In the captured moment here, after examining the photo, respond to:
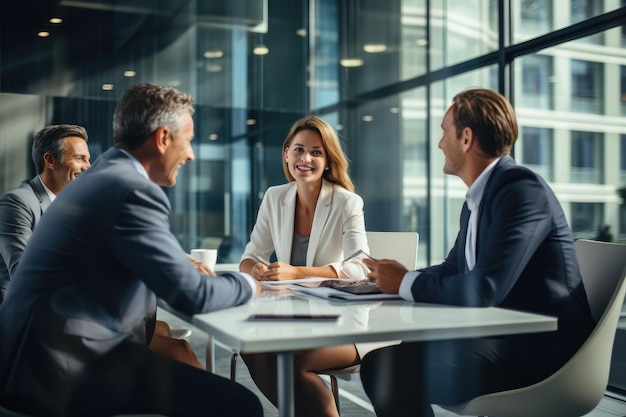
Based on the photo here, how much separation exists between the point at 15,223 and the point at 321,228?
1.28m

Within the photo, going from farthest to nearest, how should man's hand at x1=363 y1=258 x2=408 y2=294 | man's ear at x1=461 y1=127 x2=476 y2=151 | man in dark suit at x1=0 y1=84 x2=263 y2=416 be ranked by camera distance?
1. man's ear at x1=461 y1=127 x2=476 y2=151
2. man's hand at x1=363 y1=258 x2=408 y2=294
3. man in dark suit at x1=0 y1=84 x2=263 y2=416

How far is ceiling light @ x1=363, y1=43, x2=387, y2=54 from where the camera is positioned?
6520 mm

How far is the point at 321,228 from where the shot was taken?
117 inches

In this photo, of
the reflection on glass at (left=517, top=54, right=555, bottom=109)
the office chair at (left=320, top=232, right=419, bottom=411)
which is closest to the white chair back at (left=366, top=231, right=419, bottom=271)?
the office chair at (left=320, top=232, right=419, bottom=411)

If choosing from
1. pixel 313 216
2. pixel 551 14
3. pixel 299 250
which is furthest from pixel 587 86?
pixel 299 250

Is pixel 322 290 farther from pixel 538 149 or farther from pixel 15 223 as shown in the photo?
pixel 538 149

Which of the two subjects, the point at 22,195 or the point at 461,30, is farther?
the point at 461,30

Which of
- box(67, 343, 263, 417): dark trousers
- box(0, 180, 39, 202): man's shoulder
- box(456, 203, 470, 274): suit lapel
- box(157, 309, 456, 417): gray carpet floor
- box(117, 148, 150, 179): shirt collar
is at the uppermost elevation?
box(117, 148, 150, 179): shirt collar

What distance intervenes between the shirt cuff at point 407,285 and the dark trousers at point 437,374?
0.15m

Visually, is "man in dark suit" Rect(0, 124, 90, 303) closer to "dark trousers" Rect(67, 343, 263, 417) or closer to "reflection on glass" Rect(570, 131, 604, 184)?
"dark trousers" Rect(67, 343, 263, 417)

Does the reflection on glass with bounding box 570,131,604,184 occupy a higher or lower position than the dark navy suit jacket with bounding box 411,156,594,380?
higher

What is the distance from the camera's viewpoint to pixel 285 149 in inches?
129

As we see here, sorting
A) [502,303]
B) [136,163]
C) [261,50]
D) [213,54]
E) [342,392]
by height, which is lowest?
[342,392]

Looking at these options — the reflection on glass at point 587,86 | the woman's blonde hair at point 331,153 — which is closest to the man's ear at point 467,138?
the woman's blonde hair at point 331,153
